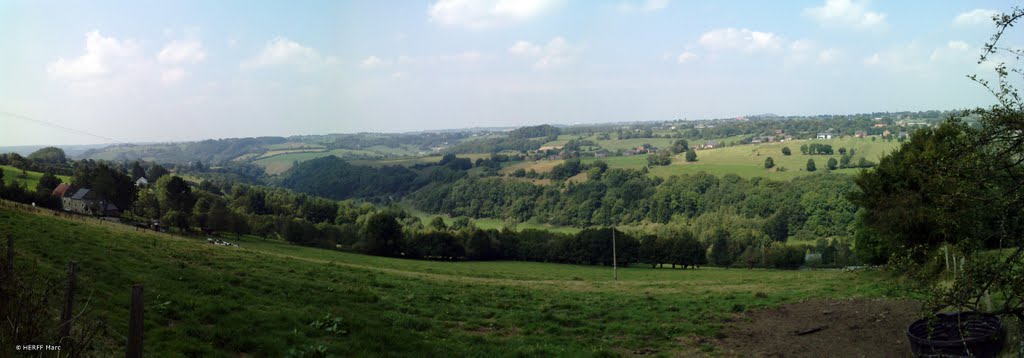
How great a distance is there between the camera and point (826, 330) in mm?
15414

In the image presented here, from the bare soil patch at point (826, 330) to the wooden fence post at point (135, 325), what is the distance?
12089 mm

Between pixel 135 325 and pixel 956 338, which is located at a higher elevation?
pixel 135 325

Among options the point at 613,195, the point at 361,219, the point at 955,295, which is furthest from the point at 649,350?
the point at 613,195

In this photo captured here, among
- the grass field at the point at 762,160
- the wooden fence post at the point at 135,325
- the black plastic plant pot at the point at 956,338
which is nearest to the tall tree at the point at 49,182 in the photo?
the wooden fence post at the point at 135,325

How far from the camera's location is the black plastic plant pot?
34.2ft

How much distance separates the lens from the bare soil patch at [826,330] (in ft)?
44.0

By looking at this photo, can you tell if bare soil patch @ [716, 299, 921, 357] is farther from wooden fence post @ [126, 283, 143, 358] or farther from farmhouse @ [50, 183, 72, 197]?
farmhouse @ [50, 183, 72, 197]

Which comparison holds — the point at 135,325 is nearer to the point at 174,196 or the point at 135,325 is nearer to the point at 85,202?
the point at 85,202

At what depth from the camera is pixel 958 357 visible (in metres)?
10.4

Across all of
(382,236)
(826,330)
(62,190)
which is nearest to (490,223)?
(382,236)

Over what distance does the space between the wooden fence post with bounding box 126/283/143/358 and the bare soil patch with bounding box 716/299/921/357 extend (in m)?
12.1

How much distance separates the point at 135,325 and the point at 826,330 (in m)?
16.0

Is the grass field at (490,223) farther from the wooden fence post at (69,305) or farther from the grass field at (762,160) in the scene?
the wooden fence post at (69,305)

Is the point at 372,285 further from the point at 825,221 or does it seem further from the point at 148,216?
the point at 825,221
